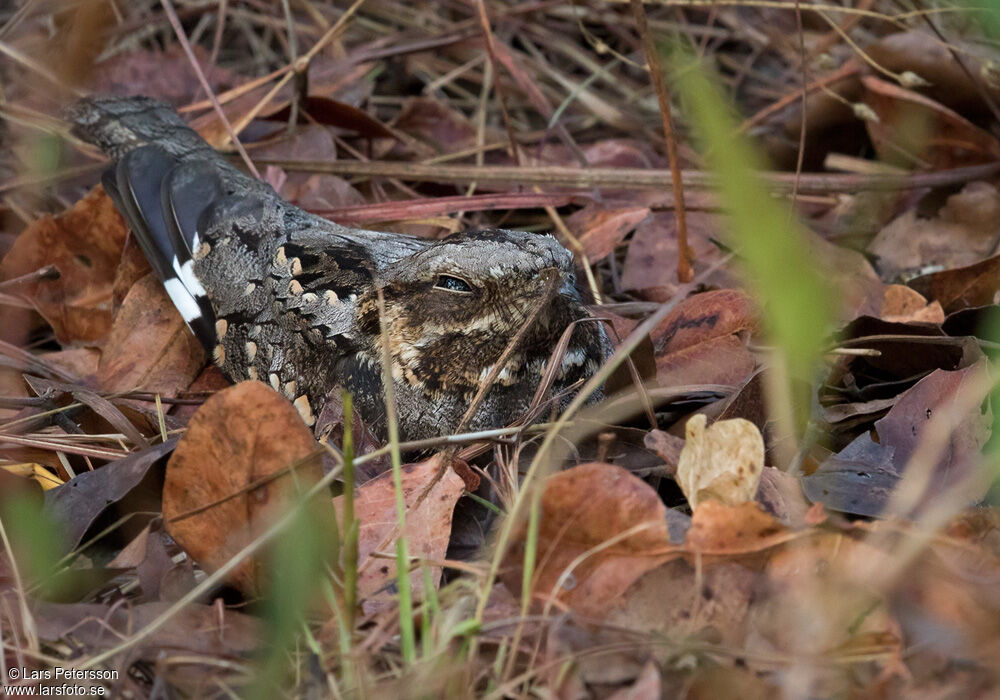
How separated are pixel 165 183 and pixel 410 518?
168 centimetres

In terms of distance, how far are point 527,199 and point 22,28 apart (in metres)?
2.25

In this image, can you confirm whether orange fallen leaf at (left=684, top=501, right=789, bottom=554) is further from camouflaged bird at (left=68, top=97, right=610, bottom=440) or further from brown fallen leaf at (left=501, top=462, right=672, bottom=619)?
camouflaged bird at (left=68, top=97, right=610, bottom=440)

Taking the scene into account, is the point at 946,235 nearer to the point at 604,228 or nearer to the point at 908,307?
the point at 908,307

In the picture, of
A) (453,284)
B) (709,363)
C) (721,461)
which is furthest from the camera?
(709,363)

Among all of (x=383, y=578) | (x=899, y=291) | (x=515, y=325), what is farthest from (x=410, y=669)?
(x=899, y=291)

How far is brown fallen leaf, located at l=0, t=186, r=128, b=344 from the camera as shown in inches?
125

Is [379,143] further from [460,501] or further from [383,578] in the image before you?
[383,578]

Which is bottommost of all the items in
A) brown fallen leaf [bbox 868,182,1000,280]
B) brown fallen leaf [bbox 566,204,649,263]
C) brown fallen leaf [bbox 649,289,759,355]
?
brown fallen leaf [bbox 868,182,1000,280]

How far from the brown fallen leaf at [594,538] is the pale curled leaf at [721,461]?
0.49ft

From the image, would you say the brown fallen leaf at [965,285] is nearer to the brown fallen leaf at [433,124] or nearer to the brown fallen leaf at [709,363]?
the brown fallen leaf at [709,363]

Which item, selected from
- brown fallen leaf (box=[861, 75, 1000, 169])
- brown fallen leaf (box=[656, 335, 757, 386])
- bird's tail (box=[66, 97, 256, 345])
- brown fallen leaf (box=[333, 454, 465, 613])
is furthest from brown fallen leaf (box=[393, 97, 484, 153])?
brown fallen leaf (box=[333, 454, 465, 613])

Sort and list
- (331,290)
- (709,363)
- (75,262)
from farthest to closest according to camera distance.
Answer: (75,262), (331,290), (709,363)

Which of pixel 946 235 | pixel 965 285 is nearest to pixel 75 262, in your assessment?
pixel 965 285

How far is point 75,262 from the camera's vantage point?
10.6ft
